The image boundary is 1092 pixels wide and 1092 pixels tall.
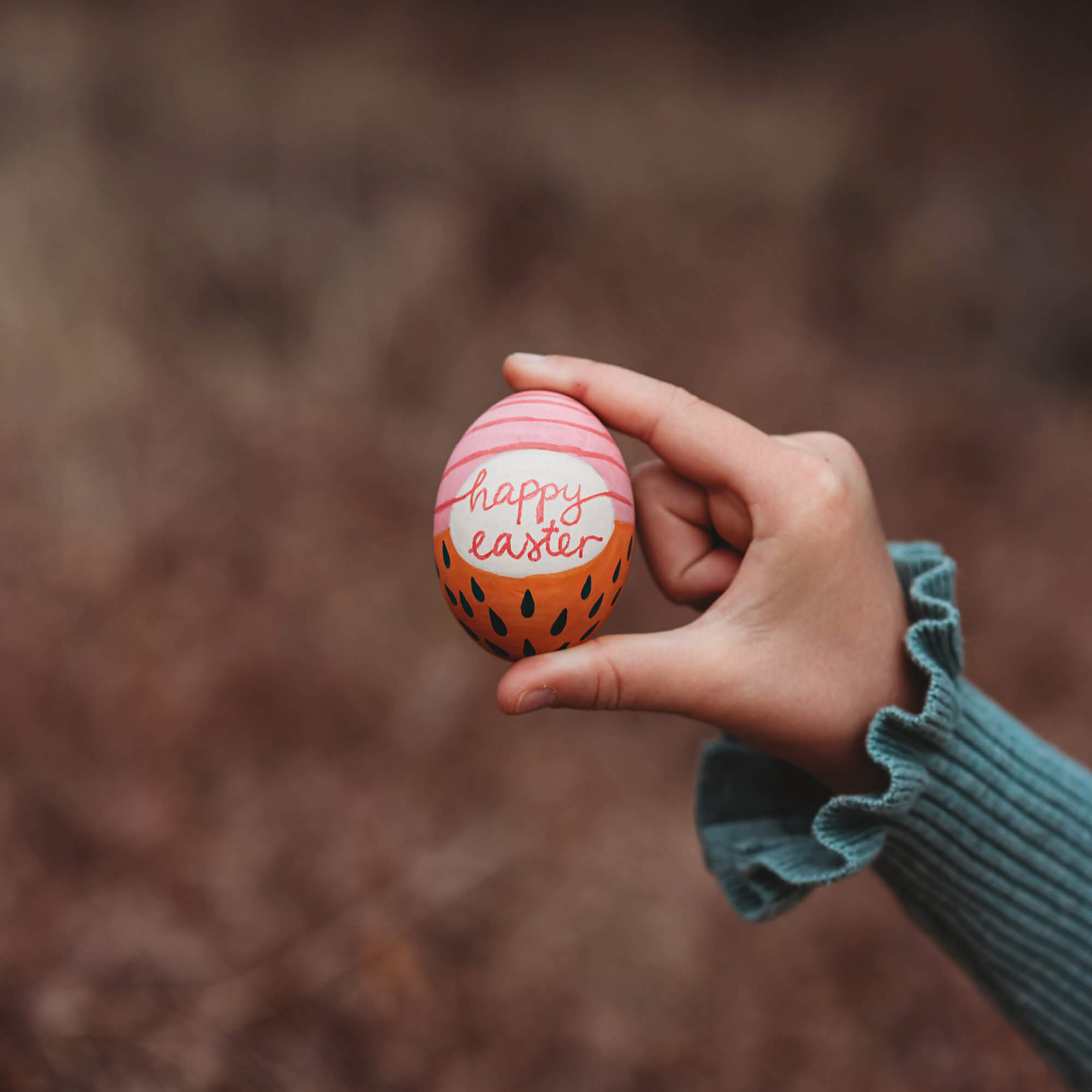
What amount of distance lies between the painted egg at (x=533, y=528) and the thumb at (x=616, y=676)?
0.07 meters

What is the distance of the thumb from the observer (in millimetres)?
1078

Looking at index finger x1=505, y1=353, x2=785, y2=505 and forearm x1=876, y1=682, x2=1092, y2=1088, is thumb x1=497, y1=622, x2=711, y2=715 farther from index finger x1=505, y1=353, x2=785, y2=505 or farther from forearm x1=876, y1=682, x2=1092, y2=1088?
forearm x1=876, y1=682, x2=1092, y2=1088

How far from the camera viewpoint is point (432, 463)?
320 cm

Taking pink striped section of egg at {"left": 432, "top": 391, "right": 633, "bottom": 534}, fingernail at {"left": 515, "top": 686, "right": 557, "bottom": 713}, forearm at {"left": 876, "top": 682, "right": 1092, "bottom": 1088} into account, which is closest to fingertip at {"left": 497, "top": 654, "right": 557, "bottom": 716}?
fingernail at {"left": 515, "top": 686, "right": 557, "bottom": 713}

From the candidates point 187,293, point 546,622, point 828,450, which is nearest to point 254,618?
point 187,293

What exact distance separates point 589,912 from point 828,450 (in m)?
1.99

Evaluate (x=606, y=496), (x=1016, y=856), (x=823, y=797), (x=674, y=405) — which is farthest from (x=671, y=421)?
(x=1016, y=856)

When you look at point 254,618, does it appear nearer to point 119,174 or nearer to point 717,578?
point 119,174

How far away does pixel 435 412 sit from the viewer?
3.24 meters

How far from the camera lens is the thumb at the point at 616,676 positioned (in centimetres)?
108

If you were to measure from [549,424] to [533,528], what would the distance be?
0.16 metres

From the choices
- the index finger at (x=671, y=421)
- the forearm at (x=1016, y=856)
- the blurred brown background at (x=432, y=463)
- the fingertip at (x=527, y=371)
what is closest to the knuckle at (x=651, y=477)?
the index finger at (x=671, y=421)

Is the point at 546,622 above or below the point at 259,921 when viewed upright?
above

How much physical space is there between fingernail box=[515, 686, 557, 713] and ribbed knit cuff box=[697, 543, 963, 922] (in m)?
0.40
